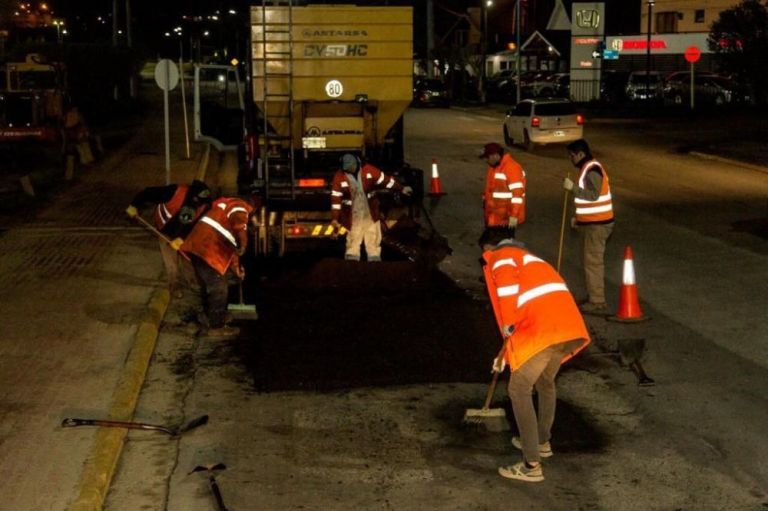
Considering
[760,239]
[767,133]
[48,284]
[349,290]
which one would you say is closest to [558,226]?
[760,239]

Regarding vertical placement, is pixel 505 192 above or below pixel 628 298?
above

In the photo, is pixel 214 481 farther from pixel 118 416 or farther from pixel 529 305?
pixel 529 305

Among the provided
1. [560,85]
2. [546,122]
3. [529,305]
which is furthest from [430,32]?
[529,305]

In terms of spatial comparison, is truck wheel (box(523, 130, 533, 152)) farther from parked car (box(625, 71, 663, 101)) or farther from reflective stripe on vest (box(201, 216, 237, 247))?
parked car (box(625, 71, 663, 101))

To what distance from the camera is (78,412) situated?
340 inches

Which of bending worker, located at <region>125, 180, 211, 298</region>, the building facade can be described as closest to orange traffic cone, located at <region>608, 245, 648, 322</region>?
bending worker, located at <region>125, 180, 211, 298</region>

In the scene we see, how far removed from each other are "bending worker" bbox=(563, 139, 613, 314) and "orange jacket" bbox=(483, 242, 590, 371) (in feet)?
17.1

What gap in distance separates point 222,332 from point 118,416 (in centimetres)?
297

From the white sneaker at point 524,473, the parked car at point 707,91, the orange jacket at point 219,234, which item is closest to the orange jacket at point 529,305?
the white sneaker at point 524,473

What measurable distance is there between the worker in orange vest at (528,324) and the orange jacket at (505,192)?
6.03 meters

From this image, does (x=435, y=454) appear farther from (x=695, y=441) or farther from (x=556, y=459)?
(x=695, y=441)

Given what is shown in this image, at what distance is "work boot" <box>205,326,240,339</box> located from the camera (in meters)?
11.5

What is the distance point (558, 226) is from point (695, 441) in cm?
1093

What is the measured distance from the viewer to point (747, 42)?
33.8 metres
